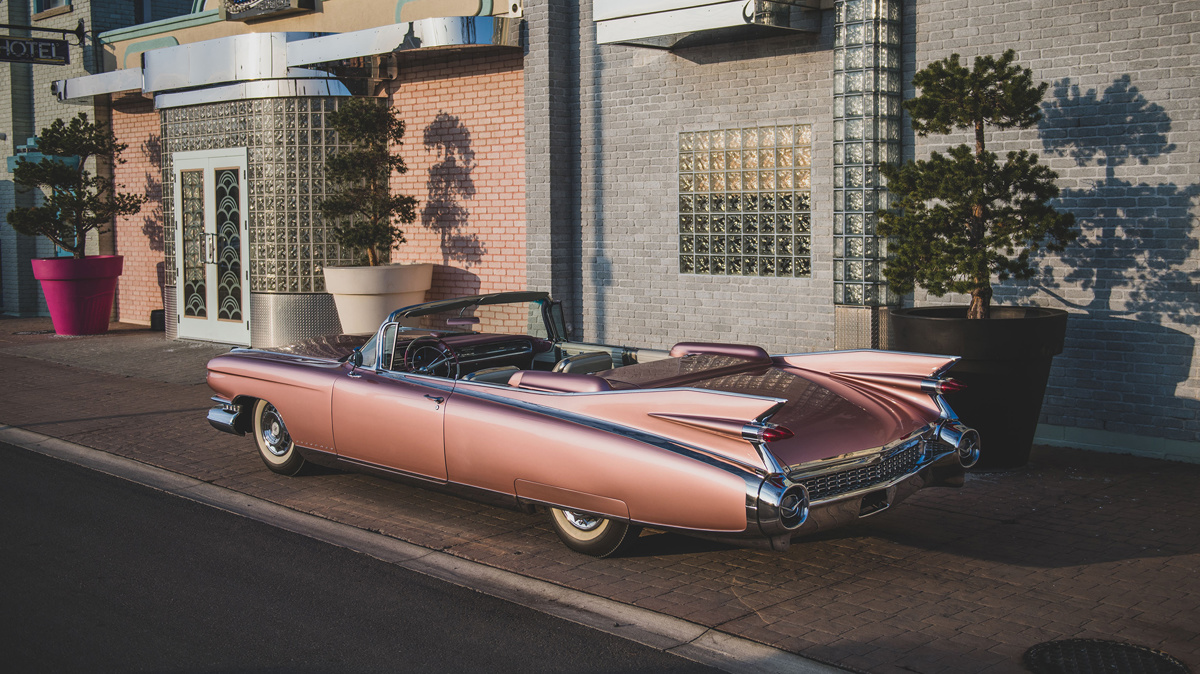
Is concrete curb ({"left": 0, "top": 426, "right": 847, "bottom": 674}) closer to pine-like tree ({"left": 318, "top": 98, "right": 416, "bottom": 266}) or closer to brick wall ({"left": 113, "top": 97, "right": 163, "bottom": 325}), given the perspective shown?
pine-like tree ({"left": 318, "top": 98, "right": 416, "bottom": 266})

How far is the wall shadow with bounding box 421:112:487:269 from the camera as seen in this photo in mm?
12906

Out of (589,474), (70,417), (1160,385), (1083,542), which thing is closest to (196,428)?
(70,417)

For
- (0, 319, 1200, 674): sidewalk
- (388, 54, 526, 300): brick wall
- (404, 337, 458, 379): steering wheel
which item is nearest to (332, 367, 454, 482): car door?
(404, 337, 458, 379): steering wheel

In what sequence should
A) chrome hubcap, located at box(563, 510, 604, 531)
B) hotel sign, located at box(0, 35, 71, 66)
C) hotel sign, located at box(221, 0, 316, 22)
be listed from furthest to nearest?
1. hotel sign, located at box(0, 35, 71, 66)
2. hotel sign, located at box(221, 0, 316, 22)
3. chrome hubcap, located at box(563, 510, 604, 531)

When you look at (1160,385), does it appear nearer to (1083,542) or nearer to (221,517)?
(1083,542)

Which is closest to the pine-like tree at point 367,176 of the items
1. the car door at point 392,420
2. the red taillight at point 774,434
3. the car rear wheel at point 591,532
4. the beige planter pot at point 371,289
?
the beige planter pot at point 371,289

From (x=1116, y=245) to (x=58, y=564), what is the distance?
7286mm

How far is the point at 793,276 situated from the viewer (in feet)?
32.3

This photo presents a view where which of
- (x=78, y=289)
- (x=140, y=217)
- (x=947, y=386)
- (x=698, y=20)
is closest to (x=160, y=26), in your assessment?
(x=140, y=217)

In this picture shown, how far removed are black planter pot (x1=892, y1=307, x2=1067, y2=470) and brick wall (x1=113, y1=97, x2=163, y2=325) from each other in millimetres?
13757

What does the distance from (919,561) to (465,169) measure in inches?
344

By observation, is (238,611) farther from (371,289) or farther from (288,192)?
(288,192)

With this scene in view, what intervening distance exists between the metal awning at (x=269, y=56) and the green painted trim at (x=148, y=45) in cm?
73

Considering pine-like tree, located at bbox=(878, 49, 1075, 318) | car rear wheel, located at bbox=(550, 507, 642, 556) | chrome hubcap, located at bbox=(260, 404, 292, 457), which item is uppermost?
pine-like tree, located at bbox=(878, 49, 1075, 318)
